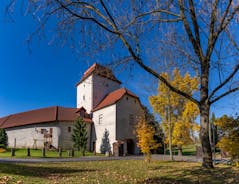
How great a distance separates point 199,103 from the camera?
902 cm

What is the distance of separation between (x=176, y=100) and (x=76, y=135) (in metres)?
17.8

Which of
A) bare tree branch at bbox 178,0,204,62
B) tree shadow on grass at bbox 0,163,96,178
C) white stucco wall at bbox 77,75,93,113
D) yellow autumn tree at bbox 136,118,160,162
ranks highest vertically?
white stucco wall at bbox 77,75,93,113

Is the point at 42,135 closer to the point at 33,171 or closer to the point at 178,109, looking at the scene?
the point at 178,109

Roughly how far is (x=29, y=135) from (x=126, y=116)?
18041 mm

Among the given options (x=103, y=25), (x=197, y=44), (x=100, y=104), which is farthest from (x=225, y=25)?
(x=100, y=104)

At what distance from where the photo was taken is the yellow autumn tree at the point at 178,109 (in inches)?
944

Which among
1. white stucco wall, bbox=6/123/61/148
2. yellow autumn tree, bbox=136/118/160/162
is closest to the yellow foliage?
yellow autumn tree, bbox=136/118/160/162

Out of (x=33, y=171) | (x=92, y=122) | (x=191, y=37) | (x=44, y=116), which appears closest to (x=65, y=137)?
(x=92, y=122)

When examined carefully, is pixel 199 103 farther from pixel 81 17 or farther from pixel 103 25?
pixel 81 17

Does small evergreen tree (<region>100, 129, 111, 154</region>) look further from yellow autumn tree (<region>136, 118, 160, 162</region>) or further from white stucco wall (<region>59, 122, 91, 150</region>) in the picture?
yellow autumn tree (<region>136, 118, 160, 162</region>)

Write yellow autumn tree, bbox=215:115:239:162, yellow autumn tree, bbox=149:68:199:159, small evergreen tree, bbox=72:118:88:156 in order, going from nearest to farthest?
1. yellow autumn tree, bbox=215:115:239:162
2. yellow autumn tree, bbox=149:68:199:159
3. small evergreen tree, bbox=72:118:88:156

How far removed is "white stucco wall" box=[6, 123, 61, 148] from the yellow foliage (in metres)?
20.2

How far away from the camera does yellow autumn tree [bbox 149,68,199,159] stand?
24.0 meters

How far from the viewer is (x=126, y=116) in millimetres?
37375
